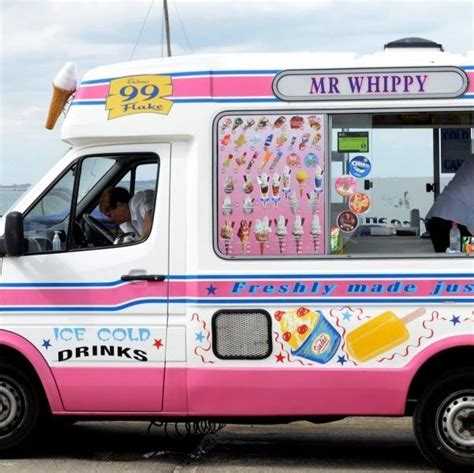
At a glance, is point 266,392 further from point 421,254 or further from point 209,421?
point 421,254

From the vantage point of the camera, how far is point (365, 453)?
28.2 ft

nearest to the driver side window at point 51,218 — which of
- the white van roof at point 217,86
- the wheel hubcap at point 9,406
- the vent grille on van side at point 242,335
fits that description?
the white van roof at point 217,86

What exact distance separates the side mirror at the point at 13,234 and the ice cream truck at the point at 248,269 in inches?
0.7

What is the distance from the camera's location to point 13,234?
25.8 ft

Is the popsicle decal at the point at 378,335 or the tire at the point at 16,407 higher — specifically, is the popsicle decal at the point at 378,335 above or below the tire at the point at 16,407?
above

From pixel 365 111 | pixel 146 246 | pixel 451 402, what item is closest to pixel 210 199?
pixel 146 246

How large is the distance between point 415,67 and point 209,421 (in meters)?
2.81

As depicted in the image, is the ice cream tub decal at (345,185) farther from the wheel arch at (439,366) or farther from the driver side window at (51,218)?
the driver side window at (51,218)

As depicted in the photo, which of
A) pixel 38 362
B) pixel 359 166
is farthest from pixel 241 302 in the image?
pixel 38 362

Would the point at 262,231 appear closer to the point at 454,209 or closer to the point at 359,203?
the point at 359,203

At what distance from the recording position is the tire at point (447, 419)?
25.3 feet

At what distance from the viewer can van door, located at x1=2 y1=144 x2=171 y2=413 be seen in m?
7.84

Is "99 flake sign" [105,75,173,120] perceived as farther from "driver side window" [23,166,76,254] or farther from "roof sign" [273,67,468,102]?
"roof sign" [273,67,468,102]

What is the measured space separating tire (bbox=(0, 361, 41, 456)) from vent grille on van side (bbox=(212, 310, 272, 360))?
4.43 feet
